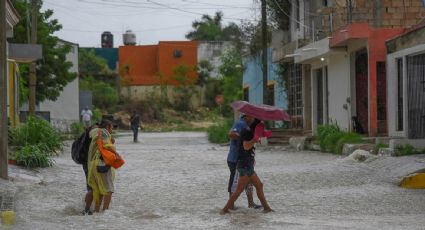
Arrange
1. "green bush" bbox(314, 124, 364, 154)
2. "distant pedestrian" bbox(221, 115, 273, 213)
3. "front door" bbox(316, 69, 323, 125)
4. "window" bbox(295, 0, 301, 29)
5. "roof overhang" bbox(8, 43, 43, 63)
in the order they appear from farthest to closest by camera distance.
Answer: "window" bbox(295, 0, 301, 29), "front door" bbox(316, 69, 323, 125), "roof overhang" bbox(8, 43, 43, 63), "green bush" bbox(314, 124, 364, 154), "distant pedestrian" bbox(221, 115, 273, 213)

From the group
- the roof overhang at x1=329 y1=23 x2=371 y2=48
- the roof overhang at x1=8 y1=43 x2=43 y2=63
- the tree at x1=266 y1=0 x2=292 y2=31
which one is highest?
the tree at x1=266 y1=0 x2=292 y2=31

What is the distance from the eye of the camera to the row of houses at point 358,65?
64.3 feet

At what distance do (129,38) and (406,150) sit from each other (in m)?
58.1

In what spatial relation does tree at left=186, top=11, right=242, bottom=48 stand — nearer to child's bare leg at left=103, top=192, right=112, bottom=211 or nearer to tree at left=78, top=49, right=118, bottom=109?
tree at left=78, top=49, right=118, bottom=109

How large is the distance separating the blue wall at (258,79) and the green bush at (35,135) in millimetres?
16243

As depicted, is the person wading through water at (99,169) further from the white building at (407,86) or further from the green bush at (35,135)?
the white building at (407,86)

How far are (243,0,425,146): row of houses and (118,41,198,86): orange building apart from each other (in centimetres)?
3150

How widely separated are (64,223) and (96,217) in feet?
2.08

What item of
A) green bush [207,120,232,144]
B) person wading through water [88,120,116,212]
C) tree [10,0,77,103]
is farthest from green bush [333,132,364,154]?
tree [10,0,77,103]

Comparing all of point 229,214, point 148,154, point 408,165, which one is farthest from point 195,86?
point 229,214

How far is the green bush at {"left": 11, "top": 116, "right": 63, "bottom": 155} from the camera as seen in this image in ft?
64.3

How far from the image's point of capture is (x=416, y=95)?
19234 mm

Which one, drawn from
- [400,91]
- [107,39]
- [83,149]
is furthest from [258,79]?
[107,39]

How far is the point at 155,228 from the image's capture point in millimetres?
Result: 10188
